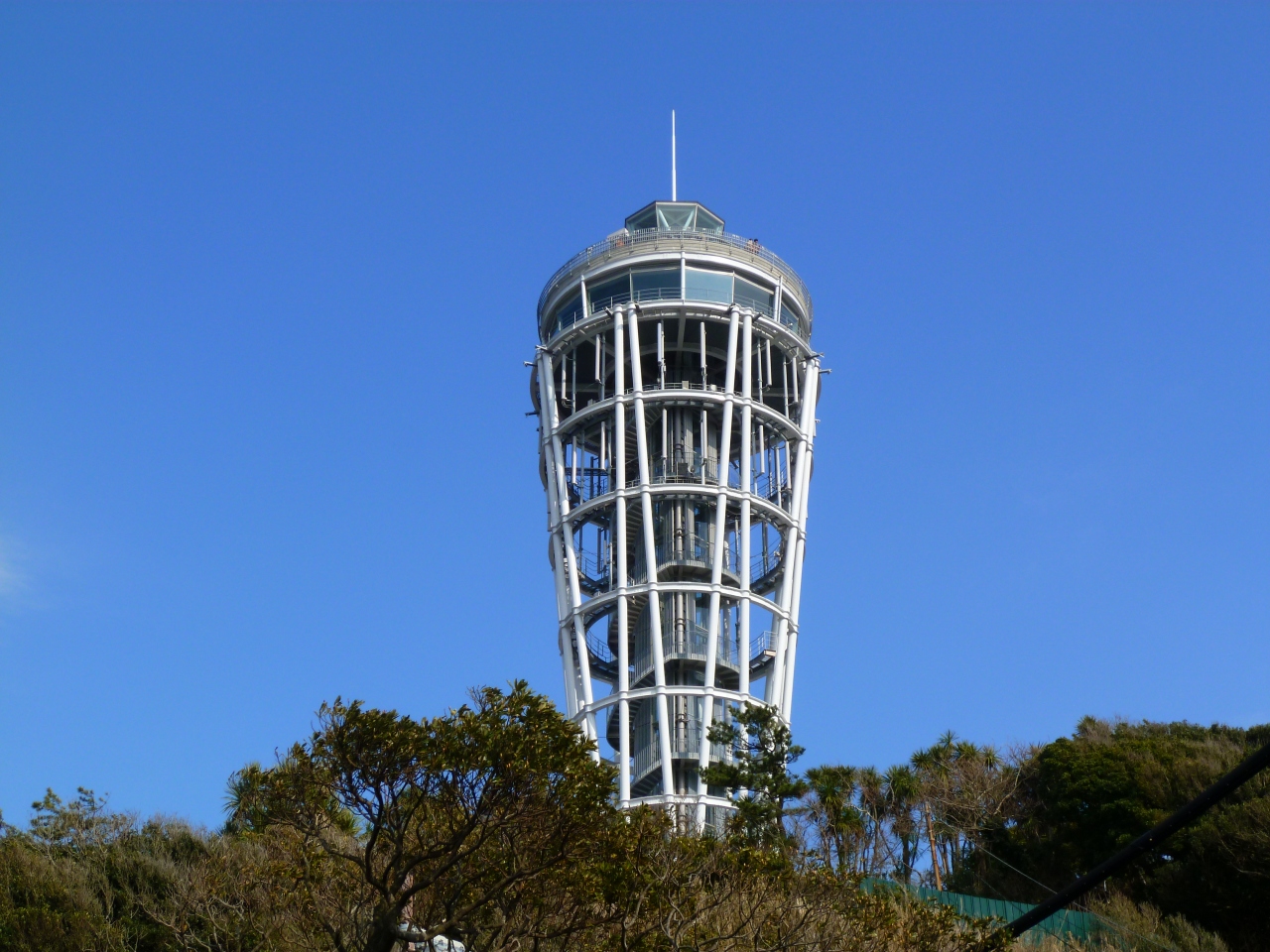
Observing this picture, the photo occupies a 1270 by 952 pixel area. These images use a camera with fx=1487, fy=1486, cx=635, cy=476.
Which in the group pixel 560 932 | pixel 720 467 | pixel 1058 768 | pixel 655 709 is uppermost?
pixel 720 467

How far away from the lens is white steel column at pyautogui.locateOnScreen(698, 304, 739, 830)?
1780 inches

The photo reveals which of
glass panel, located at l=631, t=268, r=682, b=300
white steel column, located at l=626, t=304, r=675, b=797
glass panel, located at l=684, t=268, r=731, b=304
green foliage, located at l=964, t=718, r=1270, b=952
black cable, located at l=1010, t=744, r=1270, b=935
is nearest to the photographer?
black cable, located at l=1010, t=744, r=1270, b=935

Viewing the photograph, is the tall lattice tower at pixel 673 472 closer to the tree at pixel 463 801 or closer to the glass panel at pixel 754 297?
the glass panel at pixel 754 297

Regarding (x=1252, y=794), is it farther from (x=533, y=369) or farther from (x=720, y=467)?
(x=533, y=369)

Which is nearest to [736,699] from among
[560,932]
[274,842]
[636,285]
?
[636,285]

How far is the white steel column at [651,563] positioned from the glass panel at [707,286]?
2.22m

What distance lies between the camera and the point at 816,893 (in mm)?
22703

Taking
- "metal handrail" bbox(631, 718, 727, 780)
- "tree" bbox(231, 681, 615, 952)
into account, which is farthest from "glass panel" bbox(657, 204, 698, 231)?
"tree" bbox(231, 681, 615, 952)

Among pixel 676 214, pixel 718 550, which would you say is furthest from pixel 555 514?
pixel 676 214

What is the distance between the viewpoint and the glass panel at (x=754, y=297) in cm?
5362

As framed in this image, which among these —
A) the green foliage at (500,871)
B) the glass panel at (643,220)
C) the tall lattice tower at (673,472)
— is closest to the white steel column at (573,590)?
the tall lattice tower at (673,472)

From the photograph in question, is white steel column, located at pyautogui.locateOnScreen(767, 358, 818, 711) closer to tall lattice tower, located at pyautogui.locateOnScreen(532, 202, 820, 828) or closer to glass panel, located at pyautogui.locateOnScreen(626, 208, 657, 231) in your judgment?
tall lattice tower, located at pyautogui.locateOnScreen(532, 202, 820, 828)

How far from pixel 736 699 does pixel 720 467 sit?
26.7ft

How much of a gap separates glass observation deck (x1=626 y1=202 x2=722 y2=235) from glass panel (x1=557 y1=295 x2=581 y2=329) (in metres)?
4.50
